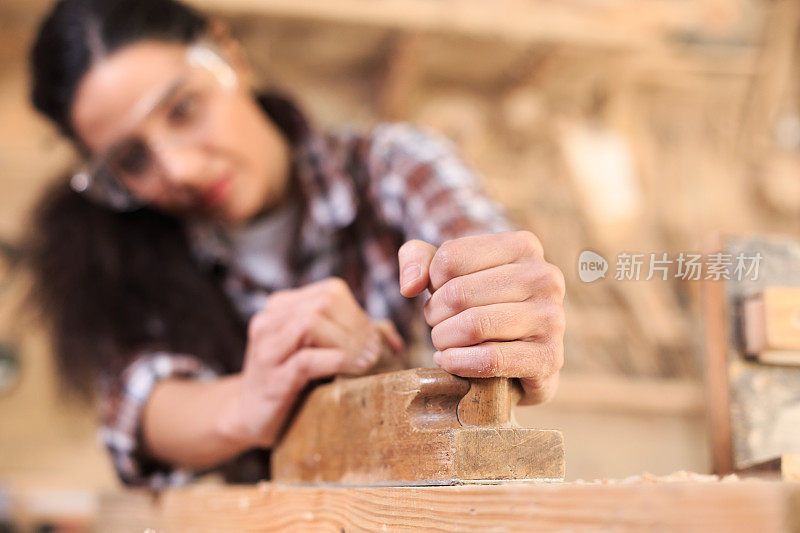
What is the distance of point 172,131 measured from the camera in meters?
1.47

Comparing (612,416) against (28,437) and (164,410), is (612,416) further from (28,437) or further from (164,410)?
(28,437)

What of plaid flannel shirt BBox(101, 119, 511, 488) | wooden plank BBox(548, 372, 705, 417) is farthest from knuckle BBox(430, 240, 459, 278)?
wooden plank BBox(548, 372, 705, 417)

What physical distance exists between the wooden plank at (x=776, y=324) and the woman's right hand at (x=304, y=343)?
1.57 ft

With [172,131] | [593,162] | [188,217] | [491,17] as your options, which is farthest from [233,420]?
[593,162]

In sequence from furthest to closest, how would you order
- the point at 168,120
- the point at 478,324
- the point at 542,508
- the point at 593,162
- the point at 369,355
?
1. the point at 593,162
2. the point at 168,120
3. the point at 369,355
4. the point at 478,324
5. the point at 542,508

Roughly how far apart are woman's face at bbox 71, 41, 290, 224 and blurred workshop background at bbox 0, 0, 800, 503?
4.58 feet

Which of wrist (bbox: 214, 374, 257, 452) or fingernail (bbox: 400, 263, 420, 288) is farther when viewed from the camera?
wrist (bbox: 214, 374, 257, 452)

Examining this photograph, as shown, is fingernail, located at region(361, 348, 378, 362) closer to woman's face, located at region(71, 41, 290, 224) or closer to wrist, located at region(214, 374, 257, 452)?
wrist, located at region(214, 374, 257, 452)

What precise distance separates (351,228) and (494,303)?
97 centimetres

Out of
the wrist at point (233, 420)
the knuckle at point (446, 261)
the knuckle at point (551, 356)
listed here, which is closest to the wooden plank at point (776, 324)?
the knuckle at point (551, 356)

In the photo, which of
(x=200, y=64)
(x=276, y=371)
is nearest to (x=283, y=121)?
(x=200, y=64)

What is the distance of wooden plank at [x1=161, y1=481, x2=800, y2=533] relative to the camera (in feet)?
1.34

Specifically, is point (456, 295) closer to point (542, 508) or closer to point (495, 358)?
point (495, 358)

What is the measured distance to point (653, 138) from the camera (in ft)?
11.4
